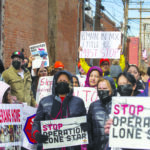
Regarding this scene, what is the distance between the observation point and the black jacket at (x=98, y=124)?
4500mm

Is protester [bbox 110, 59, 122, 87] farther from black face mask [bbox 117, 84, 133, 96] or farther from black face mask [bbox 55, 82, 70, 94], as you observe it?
black face mask [bbox 55, 82, 70, 94]

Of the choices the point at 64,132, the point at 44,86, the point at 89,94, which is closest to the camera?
the point at 64,132

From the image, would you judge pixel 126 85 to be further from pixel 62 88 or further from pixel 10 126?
pixel 10 126

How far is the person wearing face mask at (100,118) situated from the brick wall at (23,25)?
9.29 m

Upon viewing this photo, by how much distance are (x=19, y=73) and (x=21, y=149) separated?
199 centimetres

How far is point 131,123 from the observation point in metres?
4.11

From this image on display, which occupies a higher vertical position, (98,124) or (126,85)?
(126,85)

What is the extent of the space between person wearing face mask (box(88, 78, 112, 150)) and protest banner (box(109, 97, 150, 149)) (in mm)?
398

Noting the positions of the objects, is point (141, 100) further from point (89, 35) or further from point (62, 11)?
point (62, 11)

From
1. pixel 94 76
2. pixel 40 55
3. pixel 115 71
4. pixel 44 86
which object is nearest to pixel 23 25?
pixel 40 55

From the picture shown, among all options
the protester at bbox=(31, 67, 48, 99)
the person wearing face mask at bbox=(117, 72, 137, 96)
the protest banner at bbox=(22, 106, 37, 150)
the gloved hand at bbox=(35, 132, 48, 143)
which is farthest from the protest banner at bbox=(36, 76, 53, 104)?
the gloved hand at bbox=(35, 132, 48, 143)

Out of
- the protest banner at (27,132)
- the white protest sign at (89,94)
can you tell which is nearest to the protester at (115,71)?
the white protest sign at (89,94)

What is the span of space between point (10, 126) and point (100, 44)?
6.10 metres

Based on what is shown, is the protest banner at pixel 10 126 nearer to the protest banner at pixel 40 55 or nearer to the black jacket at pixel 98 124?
the black jacket at pixel 98 124
